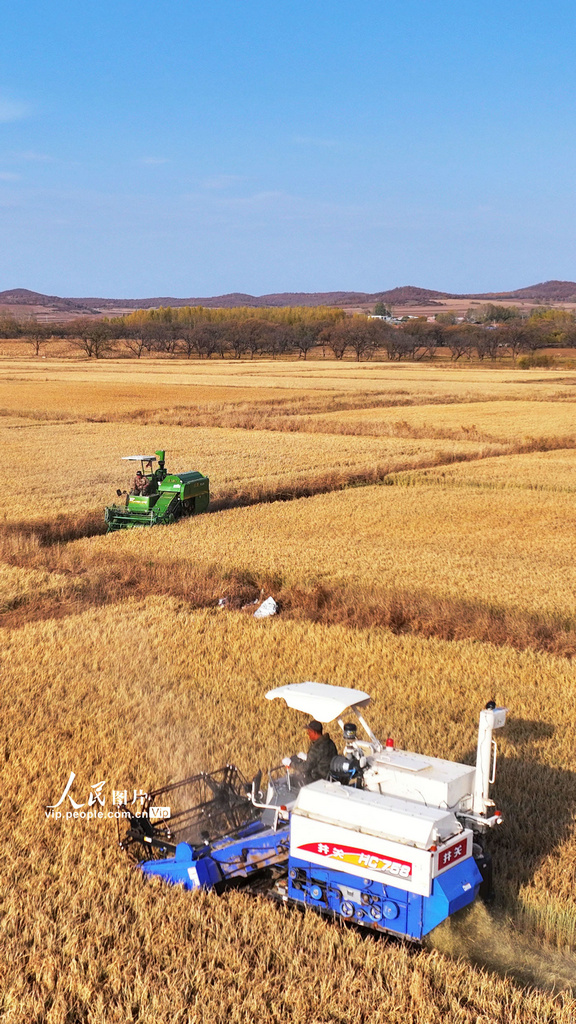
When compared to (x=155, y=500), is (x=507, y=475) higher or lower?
lower

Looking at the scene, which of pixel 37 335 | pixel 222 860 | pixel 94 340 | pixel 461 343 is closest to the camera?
pixel 222 860

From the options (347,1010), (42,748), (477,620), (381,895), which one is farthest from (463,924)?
(477,620)

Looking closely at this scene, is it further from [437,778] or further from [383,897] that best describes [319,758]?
[383,897]

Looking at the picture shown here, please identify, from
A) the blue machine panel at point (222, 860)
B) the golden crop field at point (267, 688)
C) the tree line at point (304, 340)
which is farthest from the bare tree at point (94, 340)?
the blue machine panel at point (222, 860)

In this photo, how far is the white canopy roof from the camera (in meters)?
6.99

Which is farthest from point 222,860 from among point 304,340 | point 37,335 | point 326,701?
point 37,335

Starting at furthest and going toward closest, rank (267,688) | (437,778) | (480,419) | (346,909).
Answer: (480,419), (267,688), (437,778), (346,909)

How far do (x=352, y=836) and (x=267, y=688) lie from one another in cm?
511

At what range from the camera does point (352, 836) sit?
605 centimetres

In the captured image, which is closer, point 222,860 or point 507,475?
point 222,860

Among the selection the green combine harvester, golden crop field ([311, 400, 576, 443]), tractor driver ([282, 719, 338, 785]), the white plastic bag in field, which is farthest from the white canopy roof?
golden crop field ([311, 400, 576, 443])

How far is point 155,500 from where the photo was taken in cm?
2277

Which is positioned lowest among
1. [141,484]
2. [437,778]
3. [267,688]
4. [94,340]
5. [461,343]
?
[267,688]

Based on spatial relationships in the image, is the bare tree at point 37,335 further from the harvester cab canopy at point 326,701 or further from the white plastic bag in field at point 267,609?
the harvester cab canopy at point 326,701
